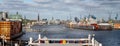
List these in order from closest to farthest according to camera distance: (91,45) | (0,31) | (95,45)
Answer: (95,45) < (91,45) < (0,31)

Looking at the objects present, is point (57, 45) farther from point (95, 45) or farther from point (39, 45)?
point (95, 45)

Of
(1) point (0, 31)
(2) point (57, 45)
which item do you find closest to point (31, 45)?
(2) point (57, 45)

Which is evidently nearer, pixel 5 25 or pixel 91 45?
pixel 91 45

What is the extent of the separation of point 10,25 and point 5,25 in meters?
1.99

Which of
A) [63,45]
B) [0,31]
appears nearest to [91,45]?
[63,45]

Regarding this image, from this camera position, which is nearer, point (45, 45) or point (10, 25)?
point (45, 45)

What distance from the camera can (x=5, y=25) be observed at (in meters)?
119

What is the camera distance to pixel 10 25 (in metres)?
119

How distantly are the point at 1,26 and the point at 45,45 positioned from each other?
96.6 m

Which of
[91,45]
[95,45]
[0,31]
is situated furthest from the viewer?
[0,31]

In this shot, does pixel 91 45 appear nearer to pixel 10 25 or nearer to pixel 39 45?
pixel 39 45

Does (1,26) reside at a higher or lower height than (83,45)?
lower

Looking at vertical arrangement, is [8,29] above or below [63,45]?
below

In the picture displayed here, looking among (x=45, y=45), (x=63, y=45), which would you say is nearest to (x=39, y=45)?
(x=45, y=45)
